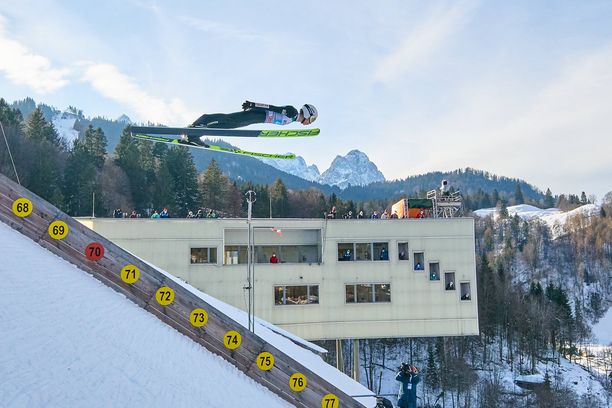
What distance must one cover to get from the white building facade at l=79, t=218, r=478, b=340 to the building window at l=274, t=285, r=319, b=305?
5cm

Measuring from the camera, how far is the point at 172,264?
73.5 feet

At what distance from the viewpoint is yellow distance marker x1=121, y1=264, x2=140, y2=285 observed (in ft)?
23.0

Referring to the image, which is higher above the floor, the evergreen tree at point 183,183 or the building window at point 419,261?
the evergreen tree at point 183,183

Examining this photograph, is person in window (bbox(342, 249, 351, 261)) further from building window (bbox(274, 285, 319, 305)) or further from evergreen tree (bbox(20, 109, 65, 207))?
evergreen tree (bbox(20, 109, 65, 207))

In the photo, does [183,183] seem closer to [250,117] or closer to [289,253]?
[289,253]

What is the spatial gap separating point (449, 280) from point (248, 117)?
1418 centimetres

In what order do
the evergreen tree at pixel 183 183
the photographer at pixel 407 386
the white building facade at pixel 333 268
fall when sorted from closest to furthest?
1. the photographer at pixel 407 386
2. the white building facade at pixel 333 268
3. the evergreen tree at pixel 183 183

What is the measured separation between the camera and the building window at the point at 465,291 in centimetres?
2436

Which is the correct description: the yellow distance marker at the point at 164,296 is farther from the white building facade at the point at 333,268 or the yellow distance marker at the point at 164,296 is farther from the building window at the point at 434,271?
the building window at the point at 434,271

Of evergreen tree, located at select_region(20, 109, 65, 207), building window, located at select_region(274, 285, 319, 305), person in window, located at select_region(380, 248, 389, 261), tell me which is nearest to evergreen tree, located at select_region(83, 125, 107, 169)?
evergreen tree, located at select_region(20, 109, 65, 207)

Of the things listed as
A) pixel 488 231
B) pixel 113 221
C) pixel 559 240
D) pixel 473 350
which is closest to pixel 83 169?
pixel 113 221

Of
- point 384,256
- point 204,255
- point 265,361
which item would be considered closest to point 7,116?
point 204,255

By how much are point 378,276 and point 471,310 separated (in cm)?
534

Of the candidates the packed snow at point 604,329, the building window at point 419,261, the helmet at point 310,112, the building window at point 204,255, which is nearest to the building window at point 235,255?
the building window at point 204,255
